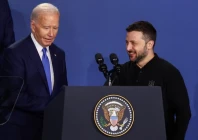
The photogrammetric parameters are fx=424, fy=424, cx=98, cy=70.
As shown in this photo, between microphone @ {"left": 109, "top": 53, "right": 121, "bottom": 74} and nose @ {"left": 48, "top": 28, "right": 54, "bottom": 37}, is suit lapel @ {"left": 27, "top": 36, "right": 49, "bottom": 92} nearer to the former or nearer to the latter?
nose @ {"left": 48, "top": 28, "right": 54, "bottom": 37}

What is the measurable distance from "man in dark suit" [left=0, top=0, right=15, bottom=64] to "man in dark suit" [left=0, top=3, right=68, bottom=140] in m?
0.47

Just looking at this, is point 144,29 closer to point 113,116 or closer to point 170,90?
point 170,90

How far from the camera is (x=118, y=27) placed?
10.3 ft

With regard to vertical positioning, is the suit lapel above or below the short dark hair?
below

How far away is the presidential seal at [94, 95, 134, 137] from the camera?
143 cm

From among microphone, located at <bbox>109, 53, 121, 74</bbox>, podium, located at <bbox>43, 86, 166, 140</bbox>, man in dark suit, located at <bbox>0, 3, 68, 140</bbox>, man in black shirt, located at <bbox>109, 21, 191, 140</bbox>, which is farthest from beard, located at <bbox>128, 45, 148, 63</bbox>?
podium, located at <bbox>43, 86, 166, 140</bbox>

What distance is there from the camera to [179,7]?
3117 millimetres

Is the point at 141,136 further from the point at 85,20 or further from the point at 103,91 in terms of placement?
the point at 85,20

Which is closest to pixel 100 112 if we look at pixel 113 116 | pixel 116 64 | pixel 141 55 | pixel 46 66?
pixel 113 116

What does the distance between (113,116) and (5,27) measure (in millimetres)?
1593

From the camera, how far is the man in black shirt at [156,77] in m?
2.35

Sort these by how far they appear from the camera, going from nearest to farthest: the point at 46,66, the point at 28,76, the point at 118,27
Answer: the point at 28,76
the point at 46,66
the point at 118,27

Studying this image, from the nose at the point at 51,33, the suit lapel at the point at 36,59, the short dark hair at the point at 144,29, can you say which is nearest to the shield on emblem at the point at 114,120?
the suit lapel at the point at 36,59

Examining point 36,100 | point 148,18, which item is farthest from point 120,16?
point 36,100
